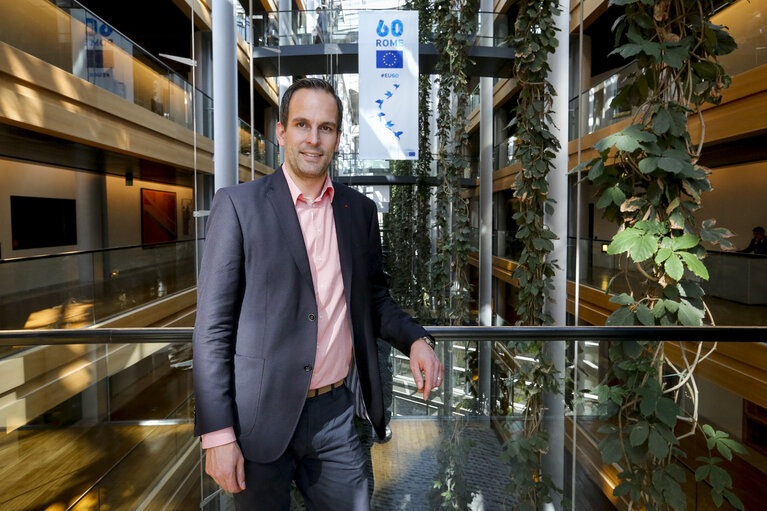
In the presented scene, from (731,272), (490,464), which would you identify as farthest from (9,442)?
(731,272)

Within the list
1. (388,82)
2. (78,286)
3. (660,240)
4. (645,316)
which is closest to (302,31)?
(388,82)

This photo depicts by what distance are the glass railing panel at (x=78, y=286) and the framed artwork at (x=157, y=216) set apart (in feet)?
20.2

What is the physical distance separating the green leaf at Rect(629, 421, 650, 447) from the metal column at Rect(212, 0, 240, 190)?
2.60 m

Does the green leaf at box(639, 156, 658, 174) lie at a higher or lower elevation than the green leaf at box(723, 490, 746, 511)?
higher

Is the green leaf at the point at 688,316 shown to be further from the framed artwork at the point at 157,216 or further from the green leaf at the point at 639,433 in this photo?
the framed artwork at the point at 157,216

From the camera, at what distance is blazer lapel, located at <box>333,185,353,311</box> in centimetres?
133

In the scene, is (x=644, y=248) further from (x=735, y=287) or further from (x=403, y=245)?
(x=403, y=245)

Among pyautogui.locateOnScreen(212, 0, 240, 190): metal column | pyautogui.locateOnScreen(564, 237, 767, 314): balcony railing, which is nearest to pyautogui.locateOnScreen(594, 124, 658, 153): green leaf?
pyautogui.locateOnScreen(212, 0, 240, 190): metal column

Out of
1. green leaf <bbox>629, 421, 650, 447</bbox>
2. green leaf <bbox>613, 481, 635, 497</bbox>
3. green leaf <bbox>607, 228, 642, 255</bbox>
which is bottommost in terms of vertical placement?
green leaf <bbox>613, 481, 635, 497</bbox>

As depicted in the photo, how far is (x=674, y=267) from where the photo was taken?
6.40ft

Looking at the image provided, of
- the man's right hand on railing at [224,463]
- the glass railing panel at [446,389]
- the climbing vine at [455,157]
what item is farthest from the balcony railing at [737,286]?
the man's right hand on railing at [224,463]

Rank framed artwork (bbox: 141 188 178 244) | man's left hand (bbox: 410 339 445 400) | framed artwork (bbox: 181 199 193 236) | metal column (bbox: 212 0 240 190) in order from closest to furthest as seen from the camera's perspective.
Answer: man's left hand (bbox: 410 339 445 400) < metal column (bbox: 212 0 240 190) < framed artwork (bbox: 141 188 178 244) < framed artwork (bbox: 181 199 193 236)

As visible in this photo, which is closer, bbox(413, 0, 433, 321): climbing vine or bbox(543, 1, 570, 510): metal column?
bbox(543, 1, 570, 510): metal column

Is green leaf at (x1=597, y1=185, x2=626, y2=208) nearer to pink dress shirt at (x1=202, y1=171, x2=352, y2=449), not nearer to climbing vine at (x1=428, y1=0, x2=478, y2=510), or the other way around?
pink dress shirt at (x1=202, y1=171, x2=352, y2=449)
